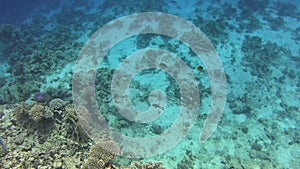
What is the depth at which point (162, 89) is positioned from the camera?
11227 millimetres

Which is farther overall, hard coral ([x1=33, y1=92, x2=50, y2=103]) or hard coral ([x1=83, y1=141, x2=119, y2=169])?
hard coral ([x1=33, y1=92, x2=50, y2=103])

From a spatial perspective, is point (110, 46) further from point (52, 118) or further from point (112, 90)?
point (52, 118)

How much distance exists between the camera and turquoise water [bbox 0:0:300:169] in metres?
8.52

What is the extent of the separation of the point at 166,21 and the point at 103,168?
10.7 m

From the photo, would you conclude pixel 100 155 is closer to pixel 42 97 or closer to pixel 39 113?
pixel 39 113

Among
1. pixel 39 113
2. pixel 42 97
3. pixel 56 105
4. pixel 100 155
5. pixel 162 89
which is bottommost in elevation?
pixel 162 89

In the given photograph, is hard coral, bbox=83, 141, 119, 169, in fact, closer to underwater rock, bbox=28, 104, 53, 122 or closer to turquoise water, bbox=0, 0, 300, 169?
turquoise water, bbox=0, 0, 300, 169

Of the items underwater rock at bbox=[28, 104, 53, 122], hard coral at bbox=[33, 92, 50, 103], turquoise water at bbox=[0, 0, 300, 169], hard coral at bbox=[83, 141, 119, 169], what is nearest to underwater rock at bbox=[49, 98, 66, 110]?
turquoise water at bbox=[0, 0, 300, 169]

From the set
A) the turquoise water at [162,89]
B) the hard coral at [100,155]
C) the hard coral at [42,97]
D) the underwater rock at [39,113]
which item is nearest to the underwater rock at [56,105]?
the turquoise water at [162,89]

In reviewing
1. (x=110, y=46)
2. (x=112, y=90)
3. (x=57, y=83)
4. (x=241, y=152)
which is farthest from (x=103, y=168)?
(x=110, y=46)

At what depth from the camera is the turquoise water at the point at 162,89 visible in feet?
28.0

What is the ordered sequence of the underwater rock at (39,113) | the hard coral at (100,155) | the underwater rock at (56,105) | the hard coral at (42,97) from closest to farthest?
the hard coral at (100,155)
the underwater rock at (39,113)
the underwater rock at (56,105)
the hard coral at (42,97)

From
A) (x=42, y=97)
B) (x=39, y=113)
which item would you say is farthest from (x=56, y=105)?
(x=42, y=97)

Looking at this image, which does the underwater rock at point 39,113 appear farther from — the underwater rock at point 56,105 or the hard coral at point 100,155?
the hard coral at point 100,155
